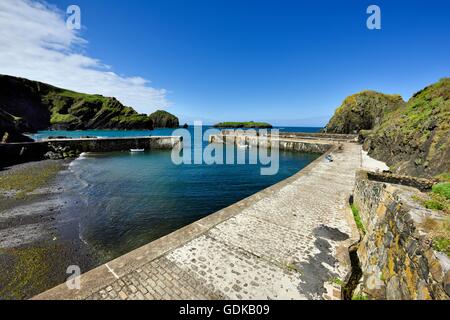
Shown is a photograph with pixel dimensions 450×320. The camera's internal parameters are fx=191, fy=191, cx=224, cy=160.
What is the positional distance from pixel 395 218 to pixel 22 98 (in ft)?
514

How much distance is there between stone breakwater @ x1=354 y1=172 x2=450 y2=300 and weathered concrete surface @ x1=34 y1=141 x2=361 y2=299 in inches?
40.6

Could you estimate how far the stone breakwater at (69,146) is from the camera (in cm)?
2598

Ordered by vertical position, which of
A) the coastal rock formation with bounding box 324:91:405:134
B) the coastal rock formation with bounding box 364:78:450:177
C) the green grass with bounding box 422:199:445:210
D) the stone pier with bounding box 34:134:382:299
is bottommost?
the stone pier with bounding box 34:134:382:299

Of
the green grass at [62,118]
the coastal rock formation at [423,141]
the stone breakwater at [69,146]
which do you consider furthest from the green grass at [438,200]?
the green grass at [62,118]

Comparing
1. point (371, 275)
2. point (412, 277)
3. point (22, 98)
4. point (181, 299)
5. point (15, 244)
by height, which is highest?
point (22, 98)

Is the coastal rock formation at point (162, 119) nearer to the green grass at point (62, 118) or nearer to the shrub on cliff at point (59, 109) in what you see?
the shrub on cliff at point (59, 109)

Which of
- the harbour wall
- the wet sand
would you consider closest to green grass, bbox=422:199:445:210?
the wet sand

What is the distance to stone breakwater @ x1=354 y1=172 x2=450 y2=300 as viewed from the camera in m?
2.74

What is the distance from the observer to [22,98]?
344 feet

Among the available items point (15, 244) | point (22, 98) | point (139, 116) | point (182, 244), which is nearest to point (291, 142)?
point (182, 244)

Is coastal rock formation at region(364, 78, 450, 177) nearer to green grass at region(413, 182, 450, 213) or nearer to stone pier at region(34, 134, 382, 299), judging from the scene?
green grass at region(413, 182, 450, 213)

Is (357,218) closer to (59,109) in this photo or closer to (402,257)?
(402,257)
